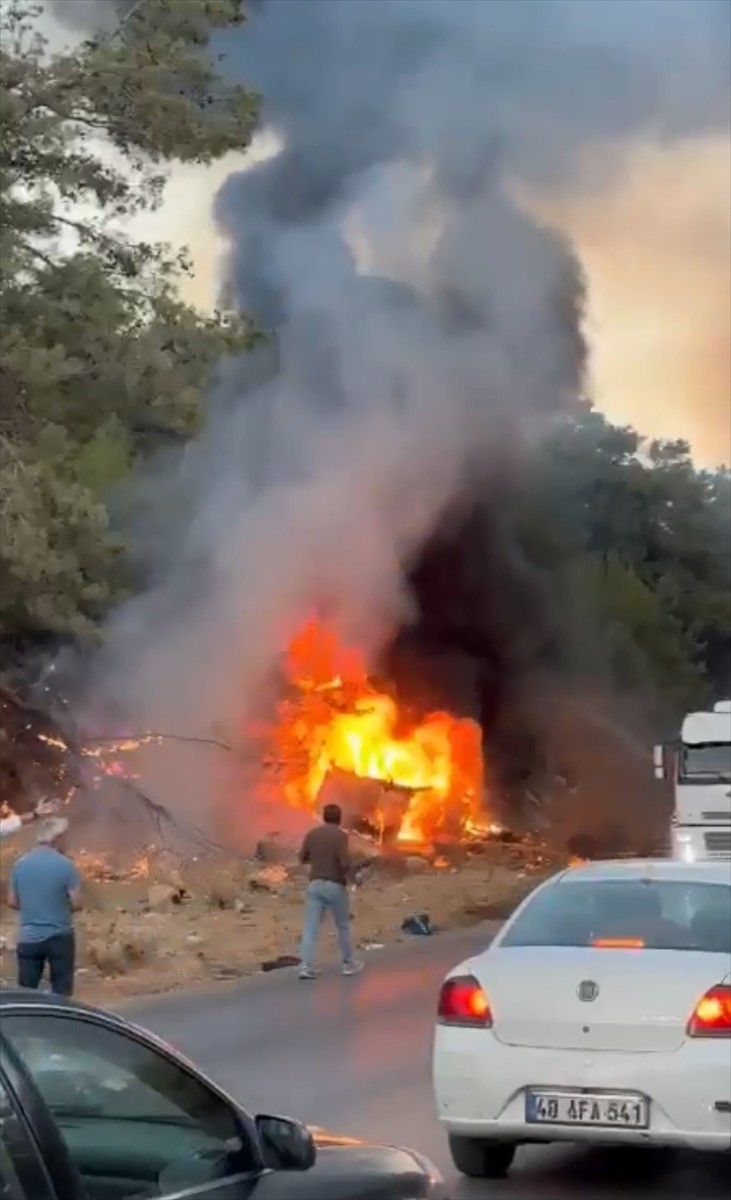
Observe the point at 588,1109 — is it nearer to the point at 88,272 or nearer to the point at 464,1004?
the point at 464,1004

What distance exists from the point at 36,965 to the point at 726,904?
5640mm

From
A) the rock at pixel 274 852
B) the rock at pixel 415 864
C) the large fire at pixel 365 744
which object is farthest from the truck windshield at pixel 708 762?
the large fire at pixel 365 744

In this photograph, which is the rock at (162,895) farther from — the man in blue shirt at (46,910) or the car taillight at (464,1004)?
the car taillight at (464,1004)

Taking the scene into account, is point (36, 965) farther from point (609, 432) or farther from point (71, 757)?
point (609, 432)

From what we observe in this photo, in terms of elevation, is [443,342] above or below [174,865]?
above

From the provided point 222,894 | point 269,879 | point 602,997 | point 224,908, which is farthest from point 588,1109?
point 269,879

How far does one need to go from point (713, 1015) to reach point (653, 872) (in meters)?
1.29

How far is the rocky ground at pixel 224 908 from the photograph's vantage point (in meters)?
18.7

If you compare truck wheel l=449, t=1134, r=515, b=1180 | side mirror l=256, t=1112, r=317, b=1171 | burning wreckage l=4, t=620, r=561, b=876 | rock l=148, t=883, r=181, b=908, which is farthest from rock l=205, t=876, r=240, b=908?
side mirror l=256, t=1112, r=317, b=1171

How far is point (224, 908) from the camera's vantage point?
2434 cm

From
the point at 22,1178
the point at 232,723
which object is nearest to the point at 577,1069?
the point at 22,1178

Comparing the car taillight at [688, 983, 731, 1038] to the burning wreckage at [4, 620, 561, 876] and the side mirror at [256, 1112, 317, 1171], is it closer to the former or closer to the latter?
the side mirror at [256, 1112, 317, 1171]

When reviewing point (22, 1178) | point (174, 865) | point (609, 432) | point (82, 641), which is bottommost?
point (22, 1178)

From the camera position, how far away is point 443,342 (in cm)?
3722
